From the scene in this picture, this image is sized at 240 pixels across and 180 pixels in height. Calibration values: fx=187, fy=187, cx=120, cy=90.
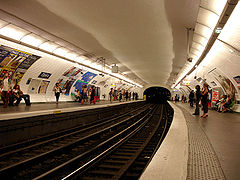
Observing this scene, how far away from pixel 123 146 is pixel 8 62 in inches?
324

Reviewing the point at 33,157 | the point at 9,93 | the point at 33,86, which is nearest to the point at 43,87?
the point at 33,86

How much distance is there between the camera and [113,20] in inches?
319

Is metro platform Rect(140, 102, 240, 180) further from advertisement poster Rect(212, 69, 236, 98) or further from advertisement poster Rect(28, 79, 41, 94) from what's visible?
advertisement poster Rect(28, 79, 41, 94)

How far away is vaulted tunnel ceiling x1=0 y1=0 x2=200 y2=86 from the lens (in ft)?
21.8

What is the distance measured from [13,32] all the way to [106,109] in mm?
8887

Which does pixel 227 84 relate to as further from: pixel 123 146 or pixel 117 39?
pixel 123 146

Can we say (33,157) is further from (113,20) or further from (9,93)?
(9,93)

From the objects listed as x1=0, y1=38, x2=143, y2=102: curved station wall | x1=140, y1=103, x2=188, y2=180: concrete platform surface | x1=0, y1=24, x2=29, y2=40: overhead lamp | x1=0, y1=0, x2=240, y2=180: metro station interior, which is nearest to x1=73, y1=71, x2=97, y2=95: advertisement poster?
x1=0, y1=38, x2=143, y2=102: curved station wall

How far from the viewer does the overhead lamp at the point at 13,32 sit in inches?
330

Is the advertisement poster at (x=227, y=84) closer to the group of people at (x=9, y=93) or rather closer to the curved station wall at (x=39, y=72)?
the curved station wall at (x=39, y=72)

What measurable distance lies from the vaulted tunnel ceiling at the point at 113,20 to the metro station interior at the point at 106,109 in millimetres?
39

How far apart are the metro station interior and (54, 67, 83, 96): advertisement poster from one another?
0.25 metres

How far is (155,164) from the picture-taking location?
253cm

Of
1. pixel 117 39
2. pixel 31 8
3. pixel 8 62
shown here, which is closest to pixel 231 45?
pixel 117 39
